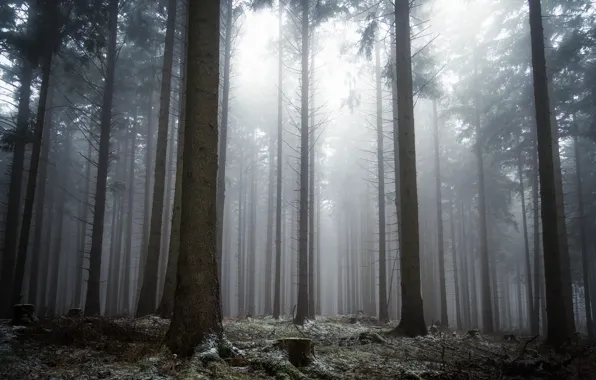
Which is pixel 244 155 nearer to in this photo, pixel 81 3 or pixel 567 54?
pixel 81 3

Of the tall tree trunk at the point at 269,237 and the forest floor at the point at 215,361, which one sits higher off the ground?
the tall tree trunk at the point at 269,237

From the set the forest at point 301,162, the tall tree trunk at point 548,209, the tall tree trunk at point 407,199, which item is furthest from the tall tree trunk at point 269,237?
the tall tree trunk at point 548,209

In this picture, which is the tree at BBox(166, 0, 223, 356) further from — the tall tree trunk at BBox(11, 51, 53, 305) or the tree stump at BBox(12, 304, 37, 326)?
the tall tree trunk at BBox(11, 51, 53, 305)

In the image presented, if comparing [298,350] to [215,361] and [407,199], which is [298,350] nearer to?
[215,361]

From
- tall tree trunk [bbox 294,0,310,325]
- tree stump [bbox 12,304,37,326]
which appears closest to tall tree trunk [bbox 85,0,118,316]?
tree stump [bbox 12,304,37,326]

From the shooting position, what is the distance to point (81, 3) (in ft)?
43.7

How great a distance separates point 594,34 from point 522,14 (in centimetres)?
377

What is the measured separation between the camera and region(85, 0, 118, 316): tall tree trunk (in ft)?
41.1

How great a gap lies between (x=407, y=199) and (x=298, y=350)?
578cm

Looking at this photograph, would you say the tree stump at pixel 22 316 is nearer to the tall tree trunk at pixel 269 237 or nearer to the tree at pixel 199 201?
the tree at pixel 199 201

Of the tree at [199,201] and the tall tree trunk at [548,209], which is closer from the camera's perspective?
the tree at [199,201]

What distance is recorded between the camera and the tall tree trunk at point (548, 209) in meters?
9.41

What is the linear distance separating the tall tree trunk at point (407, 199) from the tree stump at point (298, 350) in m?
4.32

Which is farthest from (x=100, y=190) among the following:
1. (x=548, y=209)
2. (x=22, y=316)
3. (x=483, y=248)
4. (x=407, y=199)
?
(x=483, y=248)
